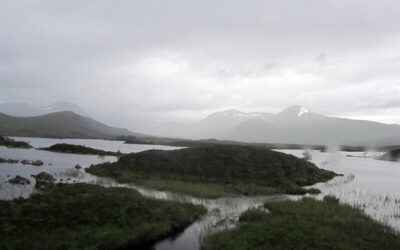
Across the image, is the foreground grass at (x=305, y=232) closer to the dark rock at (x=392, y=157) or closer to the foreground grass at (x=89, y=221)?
the foreground grass at (x=89, y=221)

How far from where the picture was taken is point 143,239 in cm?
2434

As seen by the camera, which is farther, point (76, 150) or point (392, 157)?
point (392, 157)

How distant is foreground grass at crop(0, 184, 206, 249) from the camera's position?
2141 cm

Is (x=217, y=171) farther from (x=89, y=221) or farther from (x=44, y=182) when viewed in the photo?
(x=89, y=221)

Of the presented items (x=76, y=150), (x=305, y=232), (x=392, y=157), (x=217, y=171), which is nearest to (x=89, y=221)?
(x=305, y=232)

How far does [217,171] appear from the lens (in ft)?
206

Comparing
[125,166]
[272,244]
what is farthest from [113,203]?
[125,166]

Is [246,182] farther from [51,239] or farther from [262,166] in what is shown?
[51,239]

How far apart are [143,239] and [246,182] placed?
114 feet

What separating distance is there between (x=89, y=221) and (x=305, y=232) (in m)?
19.2

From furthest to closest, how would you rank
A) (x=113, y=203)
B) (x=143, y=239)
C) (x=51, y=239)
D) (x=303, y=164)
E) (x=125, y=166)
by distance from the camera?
(x=303, y=164)
(x=125, y=166)
(x=113, y=203)
(x=143, y=239)
(x=51, y=239)

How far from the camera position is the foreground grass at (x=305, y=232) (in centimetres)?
2250

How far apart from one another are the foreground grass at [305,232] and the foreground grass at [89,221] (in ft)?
18.3

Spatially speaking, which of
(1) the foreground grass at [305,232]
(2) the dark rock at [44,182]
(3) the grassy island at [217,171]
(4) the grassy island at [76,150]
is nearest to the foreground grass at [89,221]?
Result: (1) the foreground grass at [305,232]
